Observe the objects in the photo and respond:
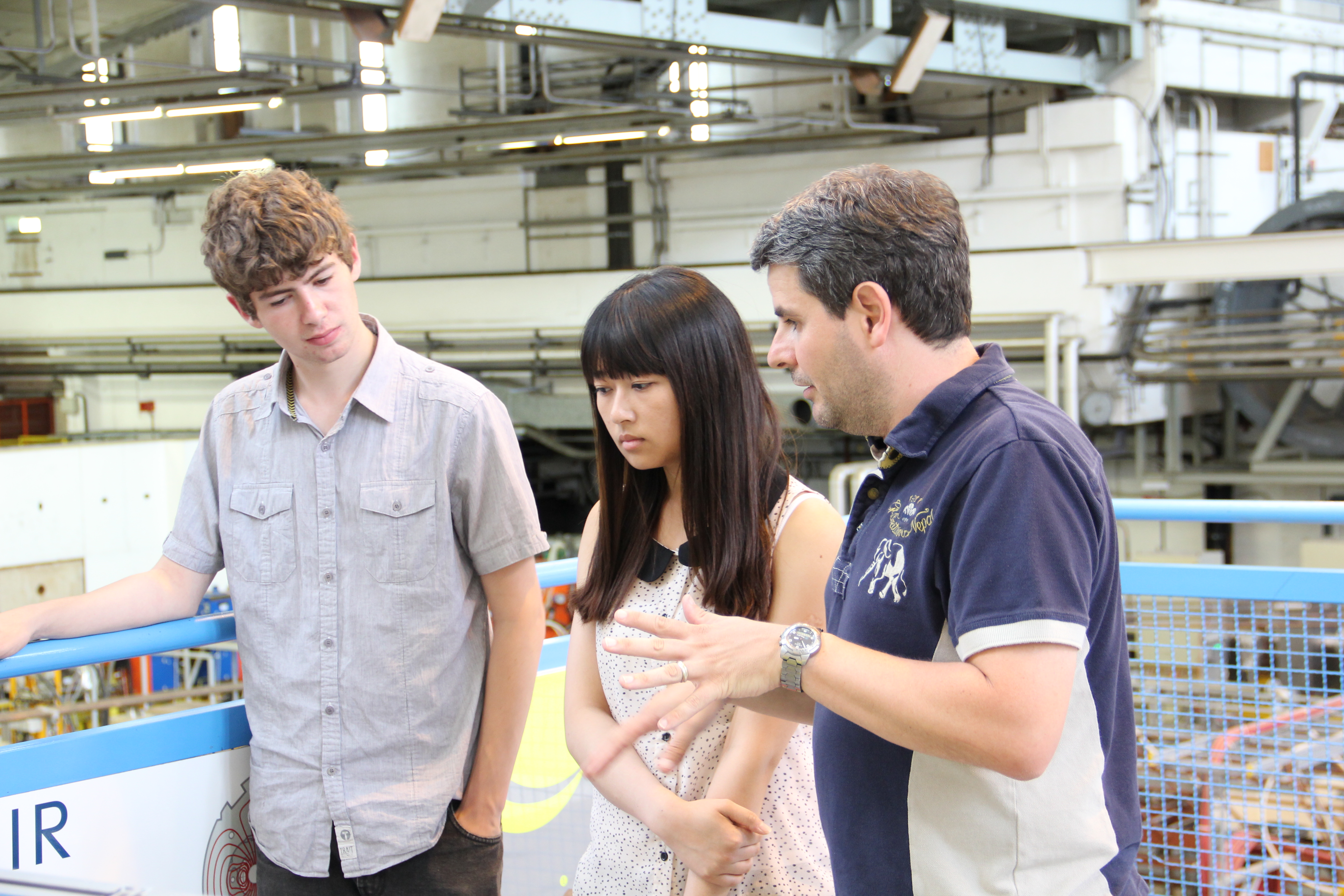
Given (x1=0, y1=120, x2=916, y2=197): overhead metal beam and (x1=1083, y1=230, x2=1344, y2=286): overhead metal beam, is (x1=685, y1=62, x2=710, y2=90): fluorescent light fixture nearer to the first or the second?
(x1=0, y1=120, x2=916, y2=197): overhead metal beam

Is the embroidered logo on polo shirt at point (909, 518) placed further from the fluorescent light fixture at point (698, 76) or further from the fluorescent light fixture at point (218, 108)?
the fluorescent light fixture at point (698, 76)

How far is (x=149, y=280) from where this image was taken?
1320 centimetres

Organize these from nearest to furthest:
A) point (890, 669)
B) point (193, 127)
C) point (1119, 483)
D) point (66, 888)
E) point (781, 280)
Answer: point (66, 888), point (890, 669), point (781, 280), point (1119, 483), point (193, 127)

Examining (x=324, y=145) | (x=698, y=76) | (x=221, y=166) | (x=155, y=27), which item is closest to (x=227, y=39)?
(x=155, y=27)

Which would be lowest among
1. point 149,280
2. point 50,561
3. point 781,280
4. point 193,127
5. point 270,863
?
point 50,561

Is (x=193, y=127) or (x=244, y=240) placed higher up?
(x=193, y=127)

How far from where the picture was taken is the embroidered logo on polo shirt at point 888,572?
1.18m

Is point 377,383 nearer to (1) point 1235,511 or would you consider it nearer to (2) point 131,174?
(1) point 1235,511

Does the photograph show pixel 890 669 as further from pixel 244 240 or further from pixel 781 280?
pixel 244 240

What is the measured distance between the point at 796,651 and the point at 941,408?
32 centimetres

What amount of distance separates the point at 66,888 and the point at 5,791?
881 mm

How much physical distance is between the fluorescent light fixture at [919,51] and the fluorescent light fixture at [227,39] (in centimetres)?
710

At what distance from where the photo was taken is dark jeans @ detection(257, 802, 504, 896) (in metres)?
1.68

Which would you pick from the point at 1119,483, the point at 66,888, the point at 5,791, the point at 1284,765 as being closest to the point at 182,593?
the point at 5,791
